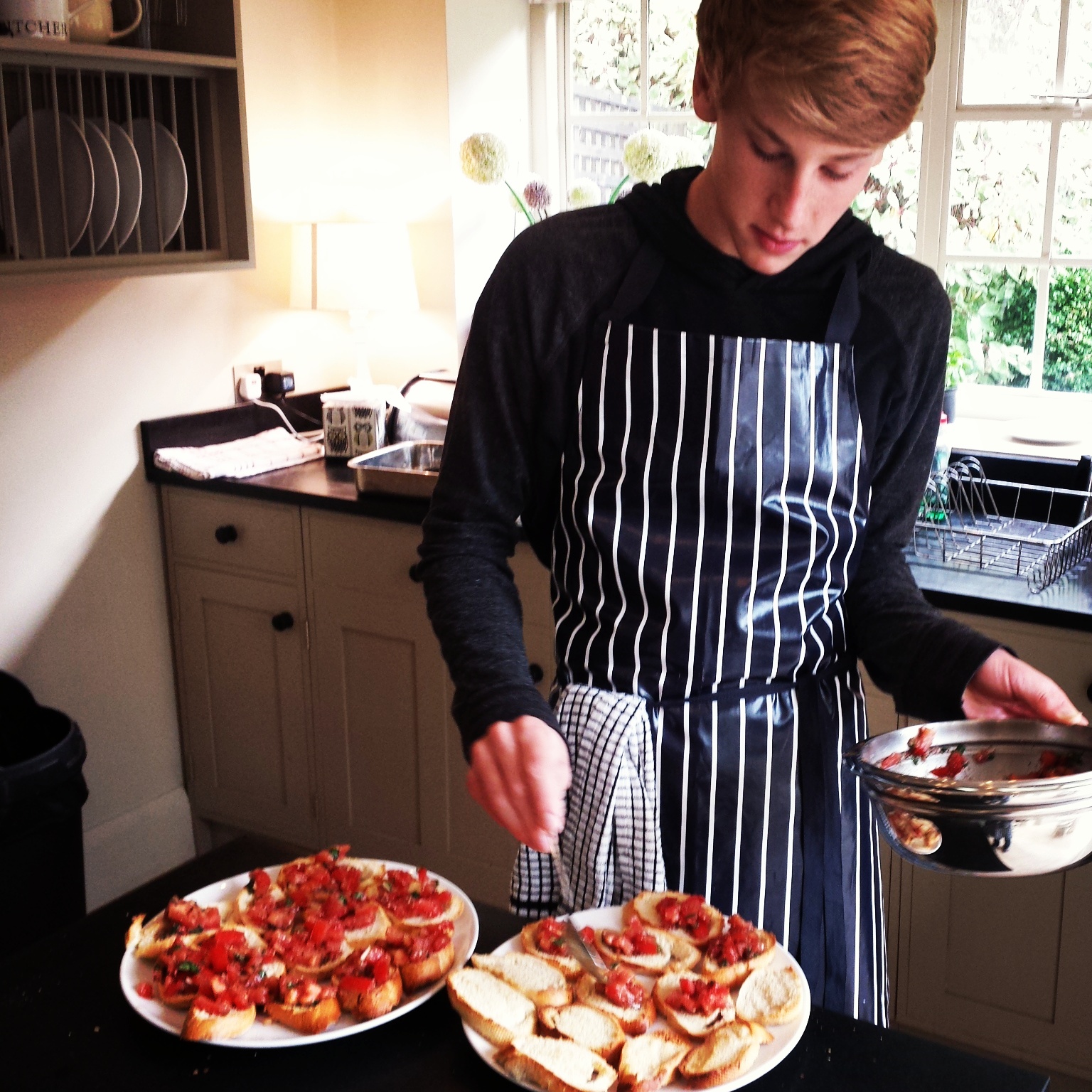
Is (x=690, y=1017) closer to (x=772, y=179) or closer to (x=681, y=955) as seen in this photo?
(x=681, y=955)

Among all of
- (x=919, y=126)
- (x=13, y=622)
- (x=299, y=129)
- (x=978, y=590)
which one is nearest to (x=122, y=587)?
(x=13, y=622)

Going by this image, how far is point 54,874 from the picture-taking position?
222cm

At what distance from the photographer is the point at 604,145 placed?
2.98m

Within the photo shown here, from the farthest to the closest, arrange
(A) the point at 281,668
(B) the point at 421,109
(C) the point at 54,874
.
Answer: (B) the point at 421,109
(A) the point at 281,668
(C) the point at 54,874

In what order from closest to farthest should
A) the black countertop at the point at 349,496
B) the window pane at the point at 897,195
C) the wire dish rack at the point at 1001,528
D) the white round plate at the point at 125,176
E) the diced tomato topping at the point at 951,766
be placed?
the diced tomato topping at the point at 951,766 → the black countertop at the point at 349,496 → the wire dish rack at the point at 1001,528 → the white round plate at the point at 125,176 → the window pane at the point at 897,195

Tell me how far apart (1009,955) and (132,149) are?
190cm

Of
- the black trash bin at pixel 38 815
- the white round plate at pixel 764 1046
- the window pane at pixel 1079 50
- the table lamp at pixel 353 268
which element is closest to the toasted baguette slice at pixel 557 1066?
the white round plate at pixel 764 1046

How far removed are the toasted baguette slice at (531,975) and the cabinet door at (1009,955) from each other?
106cm

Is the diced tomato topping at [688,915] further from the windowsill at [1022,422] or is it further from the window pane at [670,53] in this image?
the window pane at [670,53]

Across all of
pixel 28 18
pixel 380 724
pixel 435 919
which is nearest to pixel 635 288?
pixel 435 919

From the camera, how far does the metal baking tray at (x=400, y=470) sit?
2.29m

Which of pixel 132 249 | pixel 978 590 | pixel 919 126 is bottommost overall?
pixel 978 590

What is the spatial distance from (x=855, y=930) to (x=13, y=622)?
1783 millimetres

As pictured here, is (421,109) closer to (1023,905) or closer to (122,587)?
(122,587)
